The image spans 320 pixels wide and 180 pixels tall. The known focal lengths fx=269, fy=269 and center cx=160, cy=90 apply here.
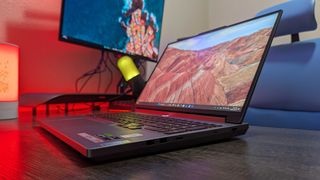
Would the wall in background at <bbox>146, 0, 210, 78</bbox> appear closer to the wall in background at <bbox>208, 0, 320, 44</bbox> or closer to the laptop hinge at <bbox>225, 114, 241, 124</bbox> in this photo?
the wall in background at <bbox>208, 0, 320, 44</bbox>

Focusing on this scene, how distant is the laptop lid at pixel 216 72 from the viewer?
542 millimetres

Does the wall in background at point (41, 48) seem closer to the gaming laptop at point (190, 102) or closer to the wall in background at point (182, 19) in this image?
the wall in background at point (182, 19)

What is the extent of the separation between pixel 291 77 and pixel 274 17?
29.8 inches

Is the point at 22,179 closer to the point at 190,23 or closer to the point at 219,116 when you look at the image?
the point at 219,116

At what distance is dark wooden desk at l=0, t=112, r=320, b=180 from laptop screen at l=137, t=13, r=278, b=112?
136 millimetres

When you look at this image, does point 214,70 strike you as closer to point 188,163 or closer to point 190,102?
point 190,102

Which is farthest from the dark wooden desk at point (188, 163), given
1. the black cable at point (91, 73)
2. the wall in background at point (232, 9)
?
the wall in background at point (232, 9)

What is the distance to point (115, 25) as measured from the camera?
4.05ft

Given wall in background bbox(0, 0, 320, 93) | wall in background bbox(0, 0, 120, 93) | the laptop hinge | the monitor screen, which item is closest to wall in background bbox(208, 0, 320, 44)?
the monitor screen

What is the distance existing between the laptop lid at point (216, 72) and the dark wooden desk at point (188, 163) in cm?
12

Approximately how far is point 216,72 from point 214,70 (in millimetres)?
11

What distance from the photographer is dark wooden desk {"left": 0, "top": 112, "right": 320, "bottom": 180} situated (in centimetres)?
29

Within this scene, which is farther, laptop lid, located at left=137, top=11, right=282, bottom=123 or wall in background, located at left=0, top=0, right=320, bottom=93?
wall in background, located at left=0, top=0, right=320, bottom=93

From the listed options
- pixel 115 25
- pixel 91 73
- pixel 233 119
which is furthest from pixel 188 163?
pixel 91 73
